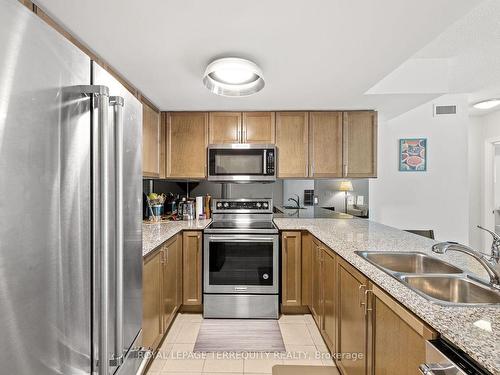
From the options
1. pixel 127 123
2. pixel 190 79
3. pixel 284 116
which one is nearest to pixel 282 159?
pixel 284 116

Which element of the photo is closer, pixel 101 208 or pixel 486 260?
pixel 101 208

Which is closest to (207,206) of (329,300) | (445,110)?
(329,300)

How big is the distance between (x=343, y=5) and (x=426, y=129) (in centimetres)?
291

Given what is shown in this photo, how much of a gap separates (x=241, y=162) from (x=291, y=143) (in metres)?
0.61


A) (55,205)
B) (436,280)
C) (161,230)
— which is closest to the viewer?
(55,205)

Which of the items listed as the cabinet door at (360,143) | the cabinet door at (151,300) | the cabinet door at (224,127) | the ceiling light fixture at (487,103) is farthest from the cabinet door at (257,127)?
the ceiling light fixture at (487,103)

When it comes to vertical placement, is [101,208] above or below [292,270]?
above

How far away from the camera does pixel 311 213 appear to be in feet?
11.2

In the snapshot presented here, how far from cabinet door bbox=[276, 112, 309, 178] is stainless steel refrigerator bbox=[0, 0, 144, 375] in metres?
2.29

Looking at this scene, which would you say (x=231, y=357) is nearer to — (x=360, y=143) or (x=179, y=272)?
(x=179, y=272)

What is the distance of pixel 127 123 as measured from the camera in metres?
1.07

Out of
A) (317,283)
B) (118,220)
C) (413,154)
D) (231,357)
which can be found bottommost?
(231,357)

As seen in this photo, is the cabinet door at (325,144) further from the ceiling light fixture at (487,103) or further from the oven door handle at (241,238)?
the ceiling light fixture at (487,103)

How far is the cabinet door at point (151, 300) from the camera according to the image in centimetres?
172
